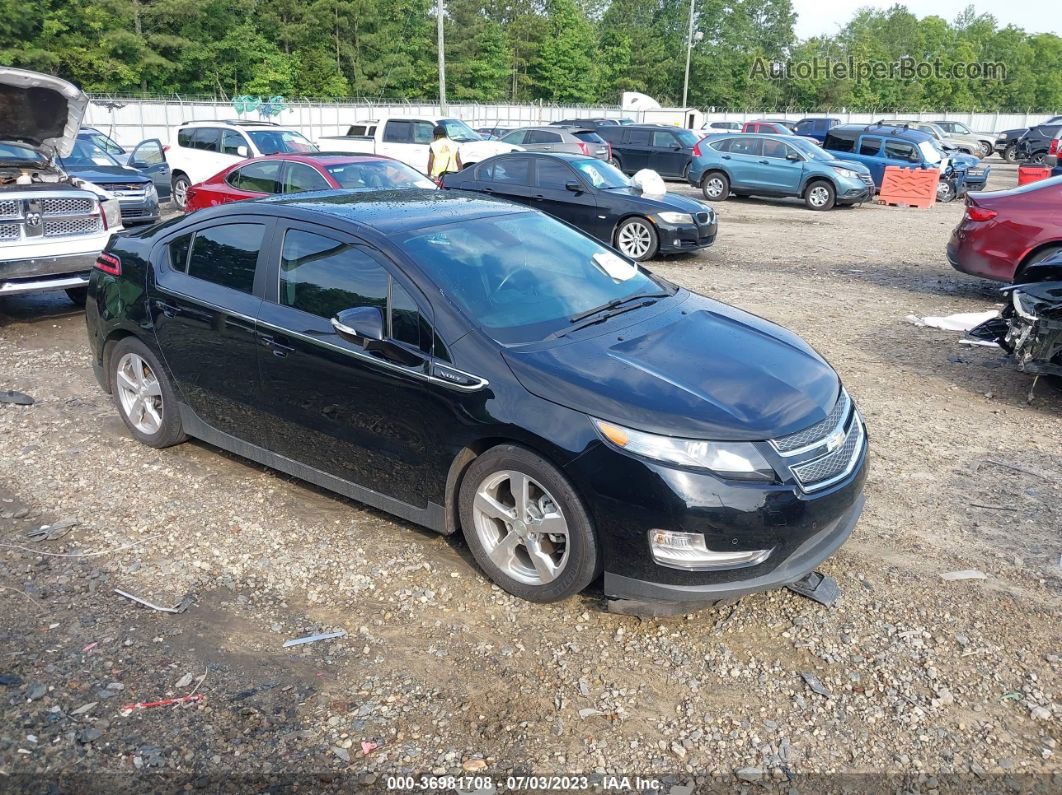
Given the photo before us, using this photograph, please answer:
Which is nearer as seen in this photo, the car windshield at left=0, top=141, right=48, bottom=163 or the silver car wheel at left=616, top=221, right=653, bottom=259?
the car windshield at left=0, top=141, right=48, bottom=163

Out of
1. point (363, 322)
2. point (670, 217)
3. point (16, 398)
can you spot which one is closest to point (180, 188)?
point (670, 217)

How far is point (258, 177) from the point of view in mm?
12109

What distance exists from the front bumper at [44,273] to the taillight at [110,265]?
125 inches

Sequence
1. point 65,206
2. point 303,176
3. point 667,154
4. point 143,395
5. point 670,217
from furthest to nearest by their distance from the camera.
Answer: point 667,154
point 670,217
point 303,176
point 65,206
point 143,395

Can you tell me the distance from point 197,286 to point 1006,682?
4.55 m

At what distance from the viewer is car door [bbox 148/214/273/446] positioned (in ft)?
16.0

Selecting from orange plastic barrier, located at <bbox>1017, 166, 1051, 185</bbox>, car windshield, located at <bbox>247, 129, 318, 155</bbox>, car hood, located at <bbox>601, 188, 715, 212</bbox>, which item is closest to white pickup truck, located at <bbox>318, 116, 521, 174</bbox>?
car windshield, located at <bbox>247, 129, 318, 155</bbox>

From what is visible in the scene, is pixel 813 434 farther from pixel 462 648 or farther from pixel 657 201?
pixel 657 201

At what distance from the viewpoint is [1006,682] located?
11.4 feet

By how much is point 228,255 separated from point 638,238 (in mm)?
8682

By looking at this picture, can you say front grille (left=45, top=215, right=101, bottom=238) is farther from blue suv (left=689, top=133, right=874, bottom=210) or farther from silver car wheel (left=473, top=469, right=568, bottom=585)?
blue suv (left=689, top=133, right=874, bottom=210)

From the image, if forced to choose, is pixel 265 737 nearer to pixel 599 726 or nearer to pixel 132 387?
pixel 599 726

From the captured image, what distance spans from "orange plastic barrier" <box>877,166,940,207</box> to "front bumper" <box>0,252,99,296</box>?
62.2 ft

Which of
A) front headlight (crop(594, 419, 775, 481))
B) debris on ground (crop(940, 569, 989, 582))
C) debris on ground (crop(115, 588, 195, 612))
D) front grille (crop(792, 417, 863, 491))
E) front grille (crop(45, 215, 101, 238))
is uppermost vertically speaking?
front grille (crop(45, 215, 101, 238))
